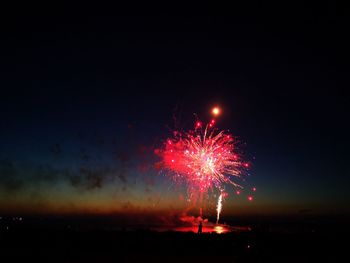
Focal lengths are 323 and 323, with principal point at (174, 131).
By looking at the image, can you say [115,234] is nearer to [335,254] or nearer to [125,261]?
[125,261]

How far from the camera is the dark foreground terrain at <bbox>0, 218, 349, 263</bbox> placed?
21469 millimetres

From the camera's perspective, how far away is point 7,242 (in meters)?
25.5

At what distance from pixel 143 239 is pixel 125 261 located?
671 centimetres

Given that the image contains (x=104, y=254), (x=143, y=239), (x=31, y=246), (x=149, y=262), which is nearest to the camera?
(x=149, y=262)

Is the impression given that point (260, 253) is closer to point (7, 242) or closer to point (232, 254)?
point (232, 254)

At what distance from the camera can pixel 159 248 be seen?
25078mm

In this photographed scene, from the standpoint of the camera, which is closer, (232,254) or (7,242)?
(232,254)

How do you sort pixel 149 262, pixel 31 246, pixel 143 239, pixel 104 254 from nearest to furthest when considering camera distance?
1. pixel 149 262
2. pixel 104 254
3. pixel 31 246
4. pixel 143 239

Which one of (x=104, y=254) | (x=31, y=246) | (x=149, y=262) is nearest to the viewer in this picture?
(x=149, y=262)

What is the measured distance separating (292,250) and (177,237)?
9476 mm

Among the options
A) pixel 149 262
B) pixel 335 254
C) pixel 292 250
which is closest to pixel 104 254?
pixel 149 262

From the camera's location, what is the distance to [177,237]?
1109 inches

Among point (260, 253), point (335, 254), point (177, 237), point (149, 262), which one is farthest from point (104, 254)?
point (335, 254)

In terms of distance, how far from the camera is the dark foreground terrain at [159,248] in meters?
21.5
